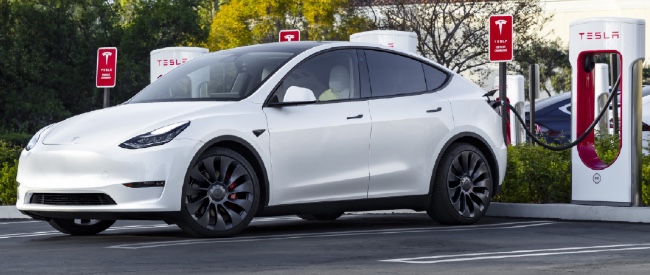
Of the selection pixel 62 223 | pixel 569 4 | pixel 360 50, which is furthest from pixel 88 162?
pixel 569 4

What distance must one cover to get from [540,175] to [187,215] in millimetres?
4716

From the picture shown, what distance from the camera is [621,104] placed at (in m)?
13.5

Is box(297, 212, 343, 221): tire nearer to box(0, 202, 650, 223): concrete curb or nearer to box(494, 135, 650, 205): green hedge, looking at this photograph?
box(0, 202, 650, 223): concrete curb

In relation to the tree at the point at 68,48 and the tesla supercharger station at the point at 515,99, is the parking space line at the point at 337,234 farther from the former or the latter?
the tree at the point at 68,48

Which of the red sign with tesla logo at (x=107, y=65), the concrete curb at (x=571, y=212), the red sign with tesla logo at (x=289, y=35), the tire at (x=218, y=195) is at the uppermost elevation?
the red sign with tesla logo at (x=289, y=35)

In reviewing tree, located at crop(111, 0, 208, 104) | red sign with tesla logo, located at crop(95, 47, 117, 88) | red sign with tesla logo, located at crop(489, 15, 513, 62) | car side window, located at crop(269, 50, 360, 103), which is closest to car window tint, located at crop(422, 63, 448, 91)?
car side window, located at crop(269, 50, 360, 103)

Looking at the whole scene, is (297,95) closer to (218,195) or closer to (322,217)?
(218,195)

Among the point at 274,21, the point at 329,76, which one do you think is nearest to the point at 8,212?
the point at 329,76

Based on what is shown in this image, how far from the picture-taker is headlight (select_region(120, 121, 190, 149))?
10500mm

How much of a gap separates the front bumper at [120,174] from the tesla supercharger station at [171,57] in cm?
936

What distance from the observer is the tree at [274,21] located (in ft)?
181

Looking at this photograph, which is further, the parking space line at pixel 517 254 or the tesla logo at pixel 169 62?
the tesla logo at pixel 169 62

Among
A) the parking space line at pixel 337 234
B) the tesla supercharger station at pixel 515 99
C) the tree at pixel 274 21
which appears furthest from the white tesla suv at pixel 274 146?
the tree at pixel 274 21

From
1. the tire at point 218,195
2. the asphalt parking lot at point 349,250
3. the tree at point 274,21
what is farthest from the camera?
the tree at point 274,21
